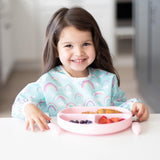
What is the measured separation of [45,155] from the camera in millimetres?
677

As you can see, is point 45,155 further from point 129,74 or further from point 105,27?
point 105,27

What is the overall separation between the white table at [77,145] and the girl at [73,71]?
9.0 inches

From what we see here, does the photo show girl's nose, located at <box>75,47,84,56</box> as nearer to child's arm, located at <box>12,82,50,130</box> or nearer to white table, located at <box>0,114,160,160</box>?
child's arm, located at <box>12,82,50,130</box>

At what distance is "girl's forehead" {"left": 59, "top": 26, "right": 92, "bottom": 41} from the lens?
1086 mm

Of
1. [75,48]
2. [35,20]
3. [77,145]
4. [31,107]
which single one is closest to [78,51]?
[75,48]

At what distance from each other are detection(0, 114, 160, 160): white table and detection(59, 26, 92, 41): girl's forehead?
377 mm

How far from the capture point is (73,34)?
1.09 meters

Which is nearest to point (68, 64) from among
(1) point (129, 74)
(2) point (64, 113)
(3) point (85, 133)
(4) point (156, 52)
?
(2) point (64, 113)

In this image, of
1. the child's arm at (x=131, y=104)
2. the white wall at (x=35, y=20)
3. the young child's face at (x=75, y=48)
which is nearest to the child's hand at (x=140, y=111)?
the child's arm at (x=131, y=104)

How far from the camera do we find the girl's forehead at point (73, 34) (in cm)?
109

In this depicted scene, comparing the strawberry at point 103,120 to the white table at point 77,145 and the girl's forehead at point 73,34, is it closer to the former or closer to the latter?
the white table at point 77,145

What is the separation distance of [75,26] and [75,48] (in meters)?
0.08

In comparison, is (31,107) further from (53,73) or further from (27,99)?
(53,73)

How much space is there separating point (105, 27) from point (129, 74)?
2.31 ft
